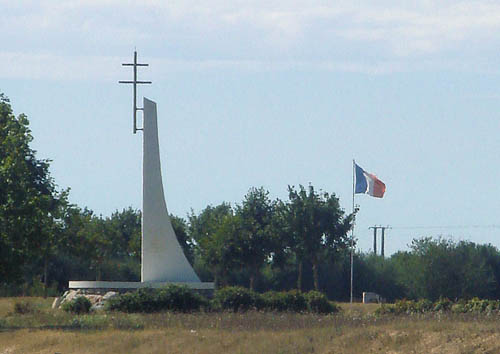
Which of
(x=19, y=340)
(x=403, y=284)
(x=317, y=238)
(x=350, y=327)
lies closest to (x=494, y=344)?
(x=350, y=327)

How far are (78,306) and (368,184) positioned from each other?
793 inches

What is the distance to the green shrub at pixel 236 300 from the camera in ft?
120

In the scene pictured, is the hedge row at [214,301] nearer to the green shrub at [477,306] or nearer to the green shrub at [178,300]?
→ the green shrub at [178,300]

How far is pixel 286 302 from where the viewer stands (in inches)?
1460

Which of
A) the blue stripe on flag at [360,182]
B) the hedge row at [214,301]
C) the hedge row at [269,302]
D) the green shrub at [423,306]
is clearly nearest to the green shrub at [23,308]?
the hedge row at [214,301]

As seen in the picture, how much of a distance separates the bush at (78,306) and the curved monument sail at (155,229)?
330cm

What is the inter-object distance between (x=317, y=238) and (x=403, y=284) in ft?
29.3

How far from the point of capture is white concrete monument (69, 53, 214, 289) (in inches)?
1577

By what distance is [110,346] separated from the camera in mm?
25016

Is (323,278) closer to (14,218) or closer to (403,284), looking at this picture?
(403,284)

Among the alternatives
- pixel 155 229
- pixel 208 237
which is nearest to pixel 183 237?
pixel 208 237

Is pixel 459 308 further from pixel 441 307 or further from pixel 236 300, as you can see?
pixel 236 300

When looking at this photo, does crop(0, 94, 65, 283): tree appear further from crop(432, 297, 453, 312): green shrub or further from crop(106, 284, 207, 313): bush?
crop(432, 297, 453, 312): green shrub

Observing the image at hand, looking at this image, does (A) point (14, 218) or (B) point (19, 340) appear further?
(A) point (14, 218)
